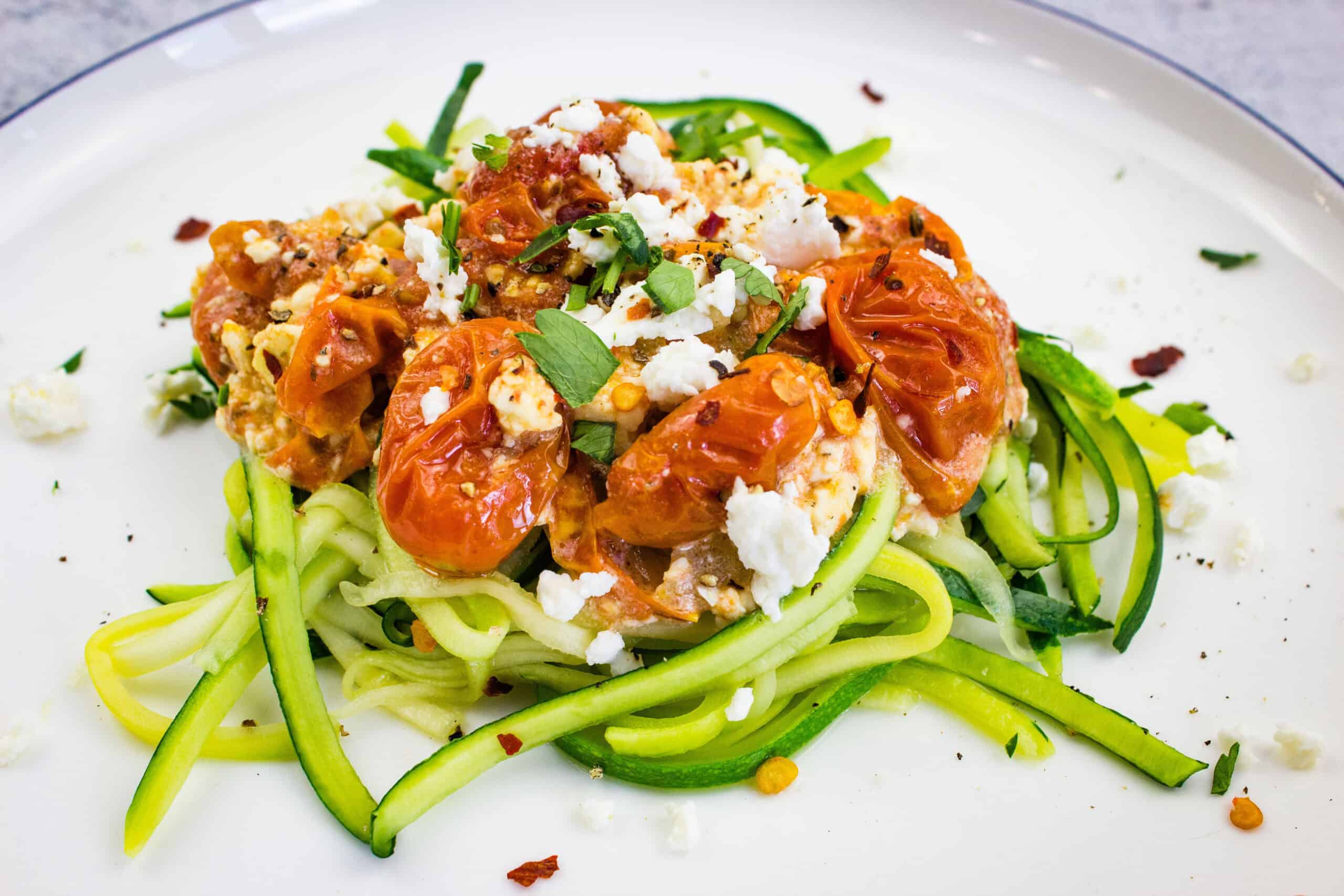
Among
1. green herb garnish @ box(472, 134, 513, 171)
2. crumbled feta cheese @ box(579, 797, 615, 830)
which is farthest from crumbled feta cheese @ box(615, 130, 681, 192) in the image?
crumbled feta cheese @ box(579, 797, 615, 830)

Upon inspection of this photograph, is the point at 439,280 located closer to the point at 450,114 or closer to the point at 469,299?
the point at 469,299

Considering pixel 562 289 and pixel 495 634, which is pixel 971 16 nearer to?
pixel 562 289

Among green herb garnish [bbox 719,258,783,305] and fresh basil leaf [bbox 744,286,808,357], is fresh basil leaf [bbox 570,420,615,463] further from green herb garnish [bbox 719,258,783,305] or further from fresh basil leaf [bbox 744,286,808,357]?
green herb garnish [bbox 719,258,783,305]

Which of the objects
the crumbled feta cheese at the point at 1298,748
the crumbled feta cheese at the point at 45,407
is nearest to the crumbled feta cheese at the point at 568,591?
the crumbled feta cheese at the point at 1298,748

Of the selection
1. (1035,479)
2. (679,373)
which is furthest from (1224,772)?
(679,373)

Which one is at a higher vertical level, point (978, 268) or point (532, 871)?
point (978, 268)

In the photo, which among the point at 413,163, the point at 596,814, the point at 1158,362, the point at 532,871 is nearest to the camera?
the point at 532,871
